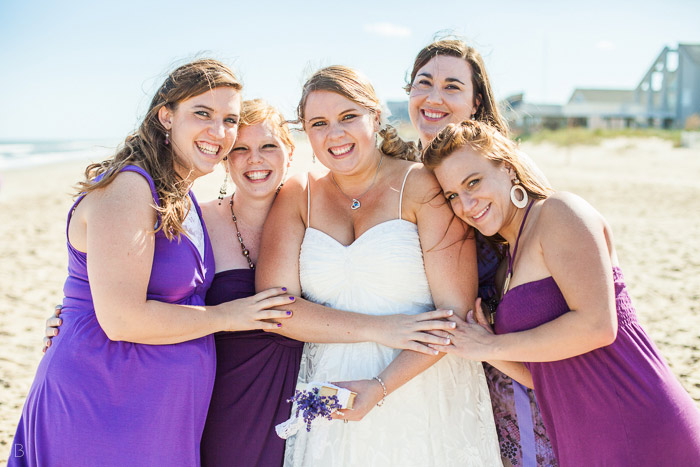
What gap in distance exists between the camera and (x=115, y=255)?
7.98ft

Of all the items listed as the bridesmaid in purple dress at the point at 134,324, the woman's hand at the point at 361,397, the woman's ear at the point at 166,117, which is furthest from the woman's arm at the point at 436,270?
the woman's ear at the point at 166,117

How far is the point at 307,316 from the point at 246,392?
1.80 ft

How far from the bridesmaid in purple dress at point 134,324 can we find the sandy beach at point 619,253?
2259mm

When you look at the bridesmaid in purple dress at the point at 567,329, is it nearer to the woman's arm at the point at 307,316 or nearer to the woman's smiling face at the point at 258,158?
the woman's arm at the point at 307,316

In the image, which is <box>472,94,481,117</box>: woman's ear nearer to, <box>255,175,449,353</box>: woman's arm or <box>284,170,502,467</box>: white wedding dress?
<box>284,170,502,467</box>: white wedding dress

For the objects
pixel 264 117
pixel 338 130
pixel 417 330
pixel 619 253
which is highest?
pixel 264 117

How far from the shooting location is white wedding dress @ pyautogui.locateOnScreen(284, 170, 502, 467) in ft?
9.43

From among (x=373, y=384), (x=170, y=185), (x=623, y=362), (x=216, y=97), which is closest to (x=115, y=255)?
(x=170, y=185)

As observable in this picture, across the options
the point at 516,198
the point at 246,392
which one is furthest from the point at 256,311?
the point at 516,198

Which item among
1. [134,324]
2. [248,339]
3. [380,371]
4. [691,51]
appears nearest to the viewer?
[134,324]

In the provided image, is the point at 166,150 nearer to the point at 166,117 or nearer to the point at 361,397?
the point at 166,117

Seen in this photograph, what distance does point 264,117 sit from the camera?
3.33 metres

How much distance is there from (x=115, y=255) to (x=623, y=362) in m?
2.29

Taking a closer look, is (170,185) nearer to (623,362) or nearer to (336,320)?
(336,320)
